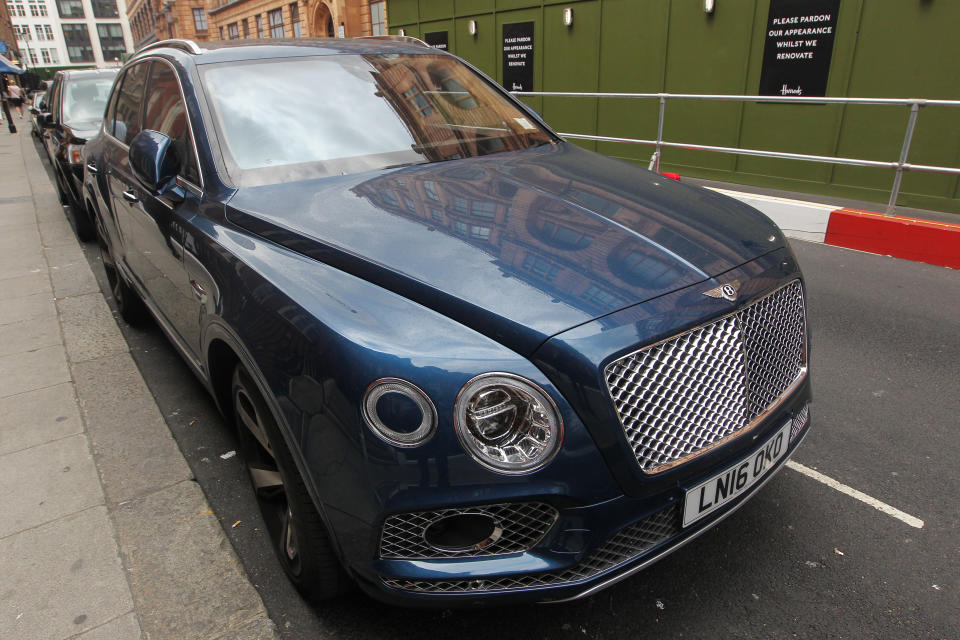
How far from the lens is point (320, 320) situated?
1761 millimetres

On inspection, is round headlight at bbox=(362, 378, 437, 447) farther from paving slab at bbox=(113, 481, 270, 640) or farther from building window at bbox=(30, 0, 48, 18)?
building window at bbox=(30, 0, 48, 18)

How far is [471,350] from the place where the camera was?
1.63 metres

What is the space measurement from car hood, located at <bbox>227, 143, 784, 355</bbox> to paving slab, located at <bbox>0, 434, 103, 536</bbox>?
1525 mm

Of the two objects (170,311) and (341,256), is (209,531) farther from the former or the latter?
(341,256)

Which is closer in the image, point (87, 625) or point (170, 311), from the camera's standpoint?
point (87, 625)

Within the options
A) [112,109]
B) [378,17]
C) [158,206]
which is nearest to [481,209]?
[158,206]

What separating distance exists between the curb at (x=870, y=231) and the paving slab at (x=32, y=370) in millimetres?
5856

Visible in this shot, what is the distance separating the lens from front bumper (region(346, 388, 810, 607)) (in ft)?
5.46

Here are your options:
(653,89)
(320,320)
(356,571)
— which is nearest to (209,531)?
(356,571)

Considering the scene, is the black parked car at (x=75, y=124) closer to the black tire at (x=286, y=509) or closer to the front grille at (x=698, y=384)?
the black tire at (x=286, y=509)

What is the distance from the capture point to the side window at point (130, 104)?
12.5ft

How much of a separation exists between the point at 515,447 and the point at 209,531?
1646 mm

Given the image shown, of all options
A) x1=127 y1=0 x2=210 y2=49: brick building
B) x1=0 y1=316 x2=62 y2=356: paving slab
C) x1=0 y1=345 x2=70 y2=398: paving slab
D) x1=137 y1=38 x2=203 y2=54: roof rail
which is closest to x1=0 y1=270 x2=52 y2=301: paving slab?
x1=0 y1=316 x2=62 y2=356: paving slab

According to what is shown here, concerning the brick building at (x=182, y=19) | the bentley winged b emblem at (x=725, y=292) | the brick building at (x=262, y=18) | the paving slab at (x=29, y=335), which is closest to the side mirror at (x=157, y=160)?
the bentley winged b emblem at (x=725, y=292)
